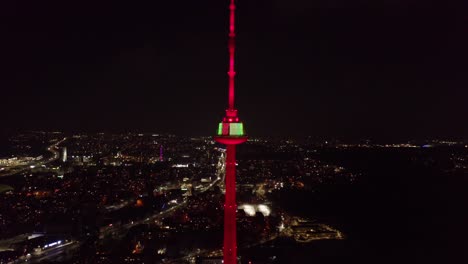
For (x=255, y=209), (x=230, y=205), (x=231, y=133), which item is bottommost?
(x=255, y=209)

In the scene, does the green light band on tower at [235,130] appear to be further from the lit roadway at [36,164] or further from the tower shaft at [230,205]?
the lit roadway at [36,164]

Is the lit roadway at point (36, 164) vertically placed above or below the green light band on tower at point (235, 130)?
below

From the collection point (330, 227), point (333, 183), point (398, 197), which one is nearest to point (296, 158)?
point (333, 183)

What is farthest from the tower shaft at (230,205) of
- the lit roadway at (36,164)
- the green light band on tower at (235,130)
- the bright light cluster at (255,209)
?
the lit roadway at (36,164)

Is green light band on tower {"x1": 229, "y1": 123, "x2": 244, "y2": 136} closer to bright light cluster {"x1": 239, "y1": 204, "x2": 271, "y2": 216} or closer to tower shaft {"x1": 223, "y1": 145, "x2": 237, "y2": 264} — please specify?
tower shaft {"x1": 223, "y1": 145, "x2": 237, "y2": 264}

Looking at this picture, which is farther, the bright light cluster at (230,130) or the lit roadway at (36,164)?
the lit roadway at (36,164)

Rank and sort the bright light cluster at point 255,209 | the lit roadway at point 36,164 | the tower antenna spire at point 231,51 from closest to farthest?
the tower antenna spire at point 231,51, the bright light cluster at point 255,209, the lit roadway at point 36,164

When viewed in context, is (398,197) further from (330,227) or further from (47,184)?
(47,184)

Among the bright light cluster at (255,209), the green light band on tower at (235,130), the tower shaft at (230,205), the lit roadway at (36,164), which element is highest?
the green light band on tower at (235,130)

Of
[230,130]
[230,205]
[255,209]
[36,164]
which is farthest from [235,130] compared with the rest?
[36,164]

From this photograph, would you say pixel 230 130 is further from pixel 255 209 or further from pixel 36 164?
pixel 36 164

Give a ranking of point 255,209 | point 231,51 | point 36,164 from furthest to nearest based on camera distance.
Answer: point 36,164, point 255,209, point 231,51
